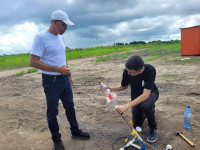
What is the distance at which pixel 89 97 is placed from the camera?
557 centimetres

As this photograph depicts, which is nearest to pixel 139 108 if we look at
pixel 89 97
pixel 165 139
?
pixel 165 139

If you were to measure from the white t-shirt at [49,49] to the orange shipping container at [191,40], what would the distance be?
13401 mm

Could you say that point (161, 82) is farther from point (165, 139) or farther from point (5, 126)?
point (5, 126)

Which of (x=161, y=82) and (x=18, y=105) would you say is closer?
(x=18, y=105)

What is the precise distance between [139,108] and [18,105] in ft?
13.8

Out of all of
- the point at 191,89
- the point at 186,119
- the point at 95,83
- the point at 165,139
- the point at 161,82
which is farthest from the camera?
the point at 95,83

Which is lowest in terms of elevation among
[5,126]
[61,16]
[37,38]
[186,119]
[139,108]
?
[5,126]

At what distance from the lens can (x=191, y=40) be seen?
13453mm

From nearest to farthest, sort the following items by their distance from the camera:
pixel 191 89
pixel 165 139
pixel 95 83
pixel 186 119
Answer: pixel 165 139
pixel 186 119
pixel 191 89
pixel 95 83

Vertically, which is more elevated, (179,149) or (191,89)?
(191,89)

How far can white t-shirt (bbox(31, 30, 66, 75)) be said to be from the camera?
8.52 ft

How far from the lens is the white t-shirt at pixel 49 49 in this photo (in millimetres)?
2597

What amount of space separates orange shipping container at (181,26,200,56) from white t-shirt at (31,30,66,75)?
44.0ft

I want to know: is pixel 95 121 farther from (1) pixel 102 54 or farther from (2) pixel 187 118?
(1) pixel 102 54
